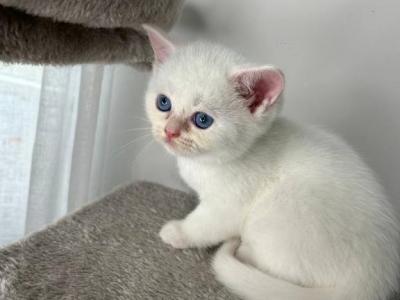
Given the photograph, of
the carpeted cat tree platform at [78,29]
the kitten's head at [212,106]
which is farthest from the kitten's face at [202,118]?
the carpeted cat tree platform at [78,29]

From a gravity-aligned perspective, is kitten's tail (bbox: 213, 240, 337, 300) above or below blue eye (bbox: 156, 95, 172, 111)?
below

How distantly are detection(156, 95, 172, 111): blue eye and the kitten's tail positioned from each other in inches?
11.9

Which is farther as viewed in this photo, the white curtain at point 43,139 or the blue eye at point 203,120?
the white curtain at point 43,139

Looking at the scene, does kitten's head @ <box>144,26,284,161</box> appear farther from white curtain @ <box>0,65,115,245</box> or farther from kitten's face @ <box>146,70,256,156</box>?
white curtain @ <box>0,65,115,245</box>

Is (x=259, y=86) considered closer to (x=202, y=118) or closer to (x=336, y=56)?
(x=202, y=118)

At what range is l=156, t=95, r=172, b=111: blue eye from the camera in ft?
3.00

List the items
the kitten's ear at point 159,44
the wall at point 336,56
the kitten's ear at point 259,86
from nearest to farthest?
the kitten's ear at point 259,86
the kitten's ear at point 159,44
the wall at point 336,56

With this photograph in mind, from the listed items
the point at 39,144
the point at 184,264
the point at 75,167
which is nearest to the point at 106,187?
the point at 75,167

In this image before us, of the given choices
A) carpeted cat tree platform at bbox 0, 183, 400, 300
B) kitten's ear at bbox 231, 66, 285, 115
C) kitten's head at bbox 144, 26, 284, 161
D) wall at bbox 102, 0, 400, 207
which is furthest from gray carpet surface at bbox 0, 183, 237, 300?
wall at bbox 102, 0, 400, 207

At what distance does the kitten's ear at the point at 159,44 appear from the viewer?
37.6 inches

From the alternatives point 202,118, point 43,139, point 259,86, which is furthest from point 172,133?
point 43,139

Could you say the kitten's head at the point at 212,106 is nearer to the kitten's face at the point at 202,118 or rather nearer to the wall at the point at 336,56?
the kitten's face at the point at 202,118

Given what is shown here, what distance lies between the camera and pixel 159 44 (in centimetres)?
99

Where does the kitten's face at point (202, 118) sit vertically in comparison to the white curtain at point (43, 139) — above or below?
above
